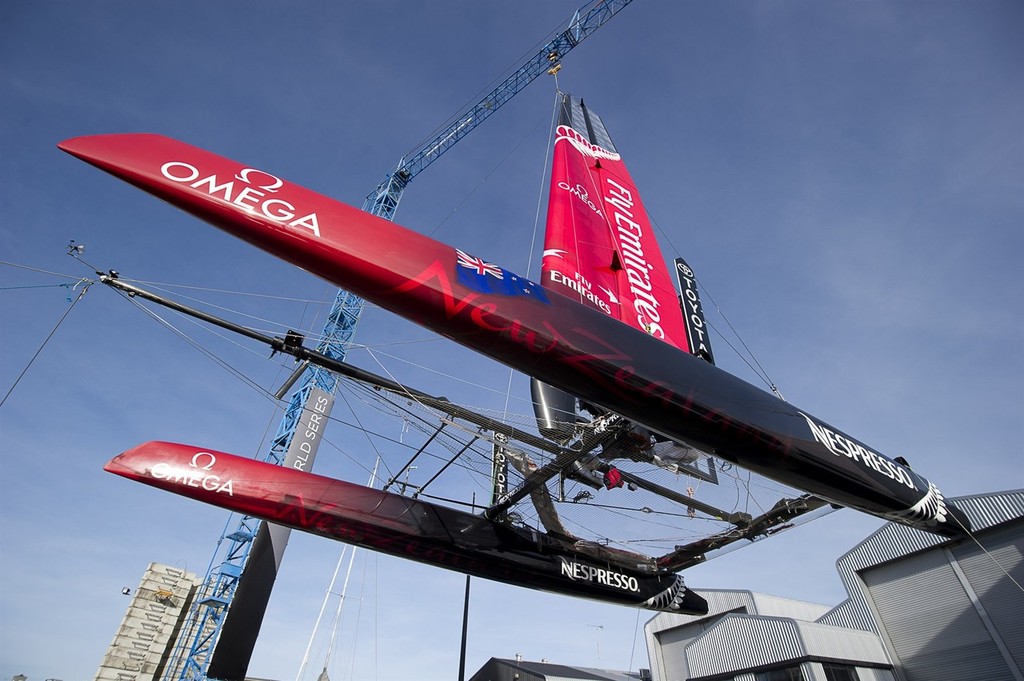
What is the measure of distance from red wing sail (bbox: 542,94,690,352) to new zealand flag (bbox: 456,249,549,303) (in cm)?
265

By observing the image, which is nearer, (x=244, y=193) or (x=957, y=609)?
(x=244, y=193)

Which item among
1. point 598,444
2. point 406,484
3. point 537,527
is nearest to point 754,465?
point 598,444

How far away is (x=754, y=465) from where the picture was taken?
4.82 meters

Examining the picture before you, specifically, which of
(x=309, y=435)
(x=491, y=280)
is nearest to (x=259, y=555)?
(x=309, y=435)

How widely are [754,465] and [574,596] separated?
3277mm

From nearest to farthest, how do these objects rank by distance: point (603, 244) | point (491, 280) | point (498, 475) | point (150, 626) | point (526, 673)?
point (491, 280) → point (498, 475) → point (603, 244) → point (526, 673) → point (150, 626)

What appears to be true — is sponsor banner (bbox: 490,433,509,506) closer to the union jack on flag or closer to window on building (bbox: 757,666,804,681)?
the union jack on flag

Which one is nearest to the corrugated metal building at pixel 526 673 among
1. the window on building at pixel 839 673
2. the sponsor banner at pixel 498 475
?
the window on building at pixel 839 673

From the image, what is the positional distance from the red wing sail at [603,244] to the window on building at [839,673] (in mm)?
11349

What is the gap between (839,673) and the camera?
13.8m

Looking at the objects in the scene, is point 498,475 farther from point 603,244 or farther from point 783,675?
point 783,675

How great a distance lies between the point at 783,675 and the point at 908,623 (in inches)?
145

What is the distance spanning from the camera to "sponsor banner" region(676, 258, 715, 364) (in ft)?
24.6

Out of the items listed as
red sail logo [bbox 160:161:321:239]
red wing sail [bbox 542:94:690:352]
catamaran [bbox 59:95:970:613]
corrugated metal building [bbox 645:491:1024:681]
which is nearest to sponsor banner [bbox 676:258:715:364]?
catamaran [bbox 59:95:970:613]
